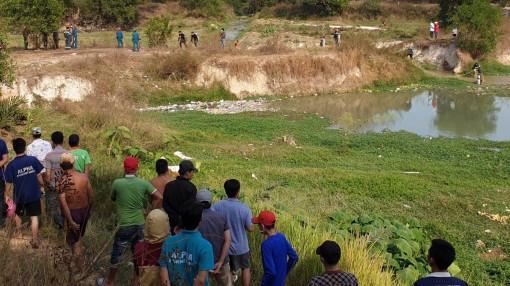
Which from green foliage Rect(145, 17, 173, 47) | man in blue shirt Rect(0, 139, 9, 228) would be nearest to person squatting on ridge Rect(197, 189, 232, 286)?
man in blue shirt Rect(0, 139, 9, 228)

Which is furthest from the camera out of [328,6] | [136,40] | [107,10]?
[328,6]

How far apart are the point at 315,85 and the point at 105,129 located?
55.7ft

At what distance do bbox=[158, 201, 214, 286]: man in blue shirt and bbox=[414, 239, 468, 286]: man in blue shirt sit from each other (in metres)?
1.71

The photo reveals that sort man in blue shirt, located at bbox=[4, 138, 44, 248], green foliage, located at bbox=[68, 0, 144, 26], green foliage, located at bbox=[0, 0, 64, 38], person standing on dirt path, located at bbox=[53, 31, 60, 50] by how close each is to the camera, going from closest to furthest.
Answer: man in blue shirt, located at bbox=[4, 138, 44, 248] < green foliage, located at bbox=[0, 0, 64, 38] < person standing on dirt path, located at bbox=[53, 31, 60, 50] < green foliage, located at bbox=[68, 0, 144, 26]

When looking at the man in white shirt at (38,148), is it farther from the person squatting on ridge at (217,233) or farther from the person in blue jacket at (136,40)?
the person in blue jacket at (136,40)

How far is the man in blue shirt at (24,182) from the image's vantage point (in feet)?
19.1

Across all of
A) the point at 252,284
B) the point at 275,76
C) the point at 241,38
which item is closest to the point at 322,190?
the point at 252,284

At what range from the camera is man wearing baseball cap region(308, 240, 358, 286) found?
12.2 feet

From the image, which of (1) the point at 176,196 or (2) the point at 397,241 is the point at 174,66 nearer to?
(2) the point at 397,241

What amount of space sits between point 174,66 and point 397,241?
20.0 m

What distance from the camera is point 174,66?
24.5 m

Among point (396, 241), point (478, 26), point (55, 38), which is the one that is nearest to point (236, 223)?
point (396, 241)

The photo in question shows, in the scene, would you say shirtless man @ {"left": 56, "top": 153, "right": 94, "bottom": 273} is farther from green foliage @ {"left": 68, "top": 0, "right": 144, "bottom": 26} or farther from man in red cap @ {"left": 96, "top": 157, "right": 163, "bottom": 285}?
green foliage @ {"left": 68, "top": 0, "right": 144, "bottom": 26}

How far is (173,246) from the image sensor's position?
150 inches
